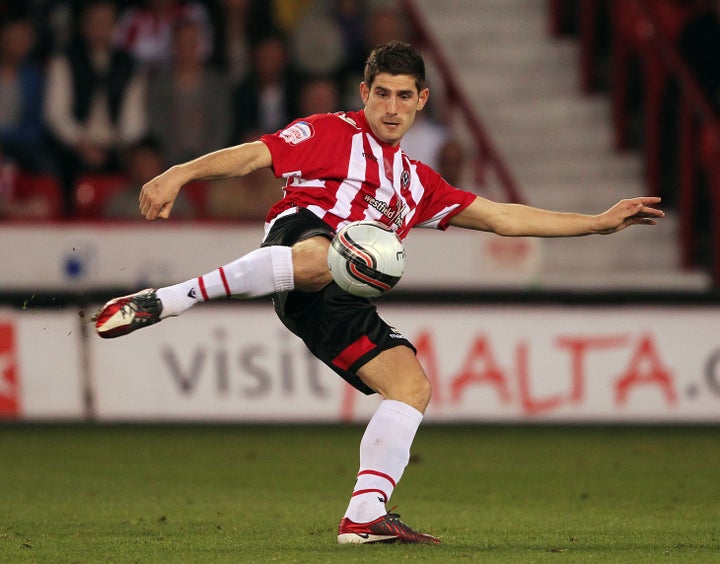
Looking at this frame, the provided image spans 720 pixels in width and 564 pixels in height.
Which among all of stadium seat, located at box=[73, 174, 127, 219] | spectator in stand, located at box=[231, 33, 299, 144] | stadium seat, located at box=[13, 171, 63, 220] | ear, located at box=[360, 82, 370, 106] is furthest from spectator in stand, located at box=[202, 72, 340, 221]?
ear, located at box=[360, 82, 370, 106]

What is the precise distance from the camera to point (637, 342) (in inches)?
479

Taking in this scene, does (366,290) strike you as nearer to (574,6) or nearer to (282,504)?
(282,504)

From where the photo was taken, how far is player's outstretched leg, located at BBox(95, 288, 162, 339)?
562 centimetres

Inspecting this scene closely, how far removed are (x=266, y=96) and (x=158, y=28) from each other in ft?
4.37

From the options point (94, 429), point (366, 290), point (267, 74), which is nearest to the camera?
point (366, 290)

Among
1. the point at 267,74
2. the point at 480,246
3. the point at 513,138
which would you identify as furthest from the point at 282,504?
the point at 513,138

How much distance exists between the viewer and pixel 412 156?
1337 cm

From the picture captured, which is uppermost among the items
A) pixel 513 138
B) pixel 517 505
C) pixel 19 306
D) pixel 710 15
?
pixel 710 15

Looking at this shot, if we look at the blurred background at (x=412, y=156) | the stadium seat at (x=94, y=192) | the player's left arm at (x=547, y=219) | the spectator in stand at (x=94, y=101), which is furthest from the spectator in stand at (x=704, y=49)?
the player's left arm at (x=547, y=219)

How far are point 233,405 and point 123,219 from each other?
6.01ft

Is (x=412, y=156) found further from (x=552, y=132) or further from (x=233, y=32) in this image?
(x=552, y=132)

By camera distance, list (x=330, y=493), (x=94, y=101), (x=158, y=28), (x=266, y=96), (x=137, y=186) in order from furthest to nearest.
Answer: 1. (x=158, y=28)
2. (x=266, y=96)
3. (x=94, y=101)
4. (x=137, y=186)
5. (x=330, y=493)

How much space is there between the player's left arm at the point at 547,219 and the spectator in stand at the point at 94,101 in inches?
278

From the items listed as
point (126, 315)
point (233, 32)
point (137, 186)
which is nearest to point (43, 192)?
point (137, 186)
